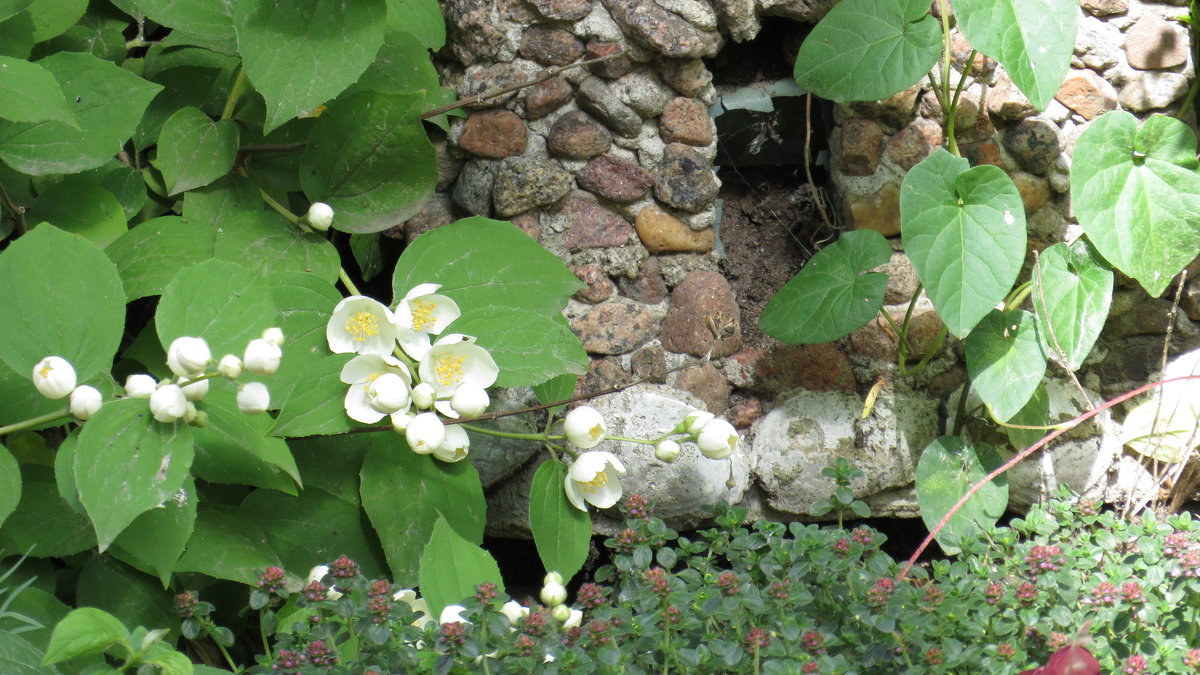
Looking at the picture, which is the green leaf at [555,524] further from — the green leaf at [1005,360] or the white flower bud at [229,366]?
the green leaf at [1005,360]

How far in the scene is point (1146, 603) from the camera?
3.63 ft

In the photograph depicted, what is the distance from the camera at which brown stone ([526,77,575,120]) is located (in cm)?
173

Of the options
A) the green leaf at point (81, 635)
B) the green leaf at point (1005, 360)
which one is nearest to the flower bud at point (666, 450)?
the green leaf at point (1005, 360)

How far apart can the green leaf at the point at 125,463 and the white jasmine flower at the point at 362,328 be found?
12.4 inches

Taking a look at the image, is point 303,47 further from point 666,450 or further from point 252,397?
point 666,450

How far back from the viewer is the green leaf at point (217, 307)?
1075 millimetres

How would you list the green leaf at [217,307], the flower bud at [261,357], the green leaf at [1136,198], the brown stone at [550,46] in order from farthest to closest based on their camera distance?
the brown stone at [550,46], the green leaf at [1136,198], the green leaf at [217,307], the flower bud at [261,357]

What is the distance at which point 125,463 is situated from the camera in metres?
0.96

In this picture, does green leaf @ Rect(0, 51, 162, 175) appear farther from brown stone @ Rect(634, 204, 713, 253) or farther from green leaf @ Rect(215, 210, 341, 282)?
brown stone @ Rect(634, 204, 713, 253)

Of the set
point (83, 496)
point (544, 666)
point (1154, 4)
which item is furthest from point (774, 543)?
point (1154, 4)

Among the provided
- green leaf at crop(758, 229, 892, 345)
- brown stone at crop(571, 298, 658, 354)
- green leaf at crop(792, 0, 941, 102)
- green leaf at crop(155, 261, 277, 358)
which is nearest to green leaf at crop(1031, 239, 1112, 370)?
green leaf at crop(758, 229, 892, 345)

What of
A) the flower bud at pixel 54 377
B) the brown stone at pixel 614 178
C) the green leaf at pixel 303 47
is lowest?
the brown stone at pixel 614 178

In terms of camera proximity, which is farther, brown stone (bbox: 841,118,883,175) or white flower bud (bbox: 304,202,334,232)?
brown stone (bbox: 841,118,883,175)

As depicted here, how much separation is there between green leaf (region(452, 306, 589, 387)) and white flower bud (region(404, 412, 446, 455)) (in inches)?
3.7
